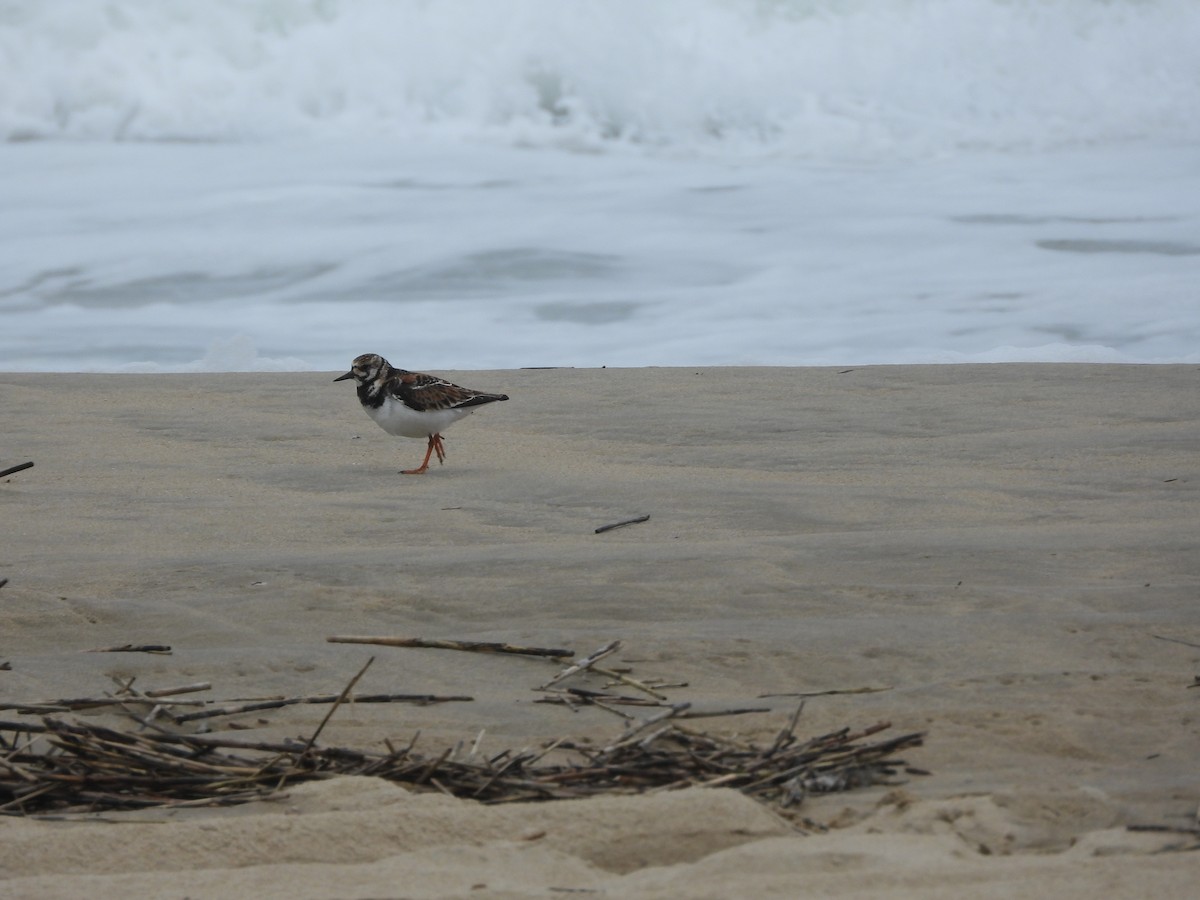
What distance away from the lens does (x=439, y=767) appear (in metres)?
3.31

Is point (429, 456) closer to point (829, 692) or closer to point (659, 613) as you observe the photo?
point (659, 613)

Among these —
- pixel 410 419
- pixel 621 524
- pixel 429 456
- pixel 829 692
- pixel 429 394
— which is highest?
pixel 429 394

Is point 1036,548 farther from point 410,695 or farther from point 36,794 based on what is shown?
point 36,794

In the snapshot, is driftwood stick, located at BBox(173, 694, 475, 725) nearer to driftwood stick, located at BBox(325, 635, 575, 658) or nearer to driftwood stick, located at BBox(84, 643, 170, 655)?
driftwood stick, located at BBox(325, 635, 575, 658)

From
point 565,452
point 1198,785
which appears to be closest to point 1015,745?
point 1198,785

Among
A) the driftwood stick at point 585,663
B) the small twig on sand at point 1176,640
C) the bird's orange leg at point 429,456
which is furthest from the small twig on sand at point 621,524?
the small twig on sand at point 1176,640

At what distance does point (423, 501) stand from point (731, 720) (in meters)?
3.33

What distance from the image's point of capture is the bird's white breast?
27.0 feet

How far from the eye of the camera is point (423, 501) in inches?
271

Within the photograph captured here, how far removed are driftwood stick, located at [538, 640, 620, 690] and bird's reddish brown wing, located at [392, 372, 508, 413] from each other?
4.13 m

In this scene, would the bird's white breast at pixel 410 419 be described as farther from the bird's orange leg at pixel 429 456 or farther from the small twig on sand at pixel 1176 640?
the small twig on sand at pixel 1176 640

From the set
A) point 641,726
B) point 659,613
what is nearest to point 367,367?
point 659,613

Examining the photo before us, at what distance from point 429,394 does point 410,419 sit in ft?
0.64

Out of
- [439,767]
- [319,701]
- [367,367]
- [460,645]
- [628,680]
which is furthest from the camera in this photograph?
[367,367]
